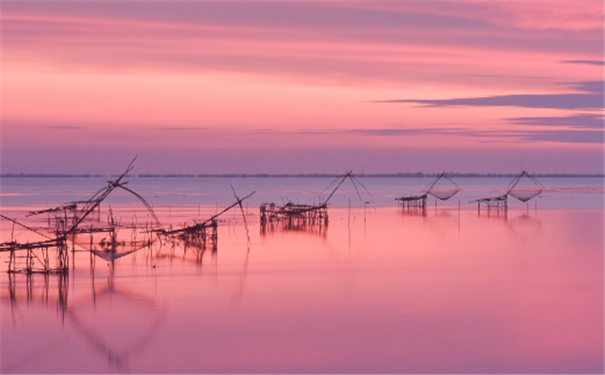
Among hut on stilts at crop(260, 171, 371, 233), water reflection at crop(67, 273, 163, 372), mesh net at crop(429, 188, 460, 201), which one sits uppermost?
mesh net at crop(429, 188, 460, 201)

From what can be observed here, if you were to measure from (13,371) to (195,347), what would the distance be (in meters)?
2.35

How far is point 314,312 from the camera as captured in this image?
1251 centimetres

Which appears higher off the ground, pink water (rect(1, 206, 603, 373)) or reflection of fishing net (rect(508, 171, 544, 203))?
reflection of fishing net (rect(508, 171, 544, 203))

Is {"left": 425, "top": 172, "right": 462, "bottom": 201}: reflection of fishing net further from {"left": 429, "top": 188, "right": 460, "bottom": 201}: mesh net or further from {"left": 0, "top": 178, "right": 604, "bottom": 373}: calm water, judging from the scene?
{"left": 0, "top": 178, "right": 604, "bottom": 373}: calm water

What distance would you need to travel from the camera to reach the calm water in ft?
32.4

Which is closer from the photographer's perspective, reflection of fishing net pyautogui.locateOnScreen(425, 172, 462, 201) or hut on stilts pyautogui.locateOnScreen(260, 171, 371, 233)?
hut on stilts pyautogui.locateOnScreen(260, 171, 371, 233)

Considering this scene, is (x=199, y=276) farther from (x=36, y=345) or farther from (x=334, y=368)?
(x=334, y=368)

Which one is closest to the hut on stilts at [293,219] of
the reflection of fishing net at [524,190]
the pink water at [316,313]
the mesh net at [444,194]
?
the pink water at [316,313]

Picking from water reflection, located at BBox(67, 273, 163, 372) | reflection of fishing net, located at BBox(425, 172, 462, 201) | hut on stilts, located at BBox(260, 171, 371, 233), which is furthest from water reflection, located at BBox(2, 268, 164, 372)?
reflection of fishing net, located at BBox(425, 172, 462, 201)

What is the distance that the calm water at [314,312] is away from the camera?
9.88 meters

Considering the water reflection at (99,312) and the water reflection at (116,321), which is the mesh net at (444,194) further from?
the water reflection at (116,321)

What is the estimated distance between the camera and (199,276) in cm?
1597

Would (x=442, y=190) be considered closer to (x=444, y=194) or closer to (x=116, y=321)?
(x=444, y=194)

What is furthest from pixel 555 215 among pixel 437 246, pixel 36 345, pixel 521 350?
pixel 36 345
